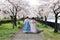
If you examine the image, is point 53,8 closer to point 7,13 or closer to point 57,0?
point 57,0

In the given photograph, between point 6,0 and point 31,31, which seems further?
point 6,0

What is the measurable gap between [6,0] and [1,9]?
3360 millimetres

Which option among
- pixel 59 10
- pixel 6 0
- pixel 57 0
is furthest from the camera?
pixel 6 0

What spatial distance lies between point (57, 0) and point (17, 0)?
57.8ft

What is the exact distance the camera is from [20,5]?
41.6 metres

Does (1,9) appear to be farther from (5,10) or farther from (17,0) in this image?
(17,0)

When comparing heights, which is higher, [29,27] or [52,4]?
[52,4]

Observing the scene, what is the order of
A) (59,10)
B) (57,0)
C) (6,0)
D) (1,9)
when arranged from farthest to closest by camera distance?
1. (1,9)
2. (6,0)
3. (59,10)
4. (57,0)

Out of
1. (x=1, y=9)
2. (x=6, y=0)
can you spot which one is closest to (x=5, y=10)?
(x=1, y=9)

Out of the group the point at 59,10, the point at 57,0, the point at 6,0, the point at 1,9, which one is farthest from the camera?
the point at 1,9

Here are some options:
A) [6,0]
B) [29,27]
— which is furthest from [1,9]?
[29,27]

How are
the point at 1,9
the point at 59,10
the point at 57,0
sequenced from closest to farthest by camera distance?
the point at 57,0, the point at 59,10, the point at 1,9

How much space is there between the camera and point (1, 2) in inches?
1580

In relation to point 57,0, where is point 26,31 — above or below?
below
